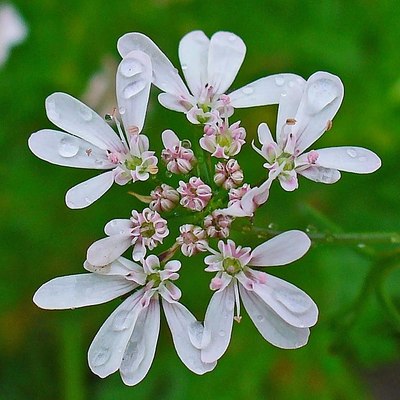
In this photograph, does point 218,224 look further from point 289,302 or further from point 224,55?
point 224,55

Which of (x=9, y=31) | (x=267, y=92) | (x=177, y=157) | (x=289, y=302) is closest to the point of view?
(x=289, y=302)

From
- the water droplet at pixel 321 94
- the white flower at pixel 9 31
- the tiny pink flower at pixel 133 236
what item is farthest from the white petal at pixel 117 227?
the white flower at pixel 9 31

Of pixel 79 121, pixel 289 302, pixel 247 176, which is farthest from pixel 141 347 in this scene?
pixel 247 176

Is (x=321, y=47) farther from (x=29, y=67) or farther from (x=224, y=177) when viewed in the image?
(x=224, y=177)

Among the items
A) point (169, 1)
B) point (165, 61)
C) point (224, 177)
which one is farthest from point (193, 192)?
point (169, 1)

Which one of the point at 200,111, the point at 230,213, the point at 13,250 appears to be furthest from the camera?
the point at 13,250

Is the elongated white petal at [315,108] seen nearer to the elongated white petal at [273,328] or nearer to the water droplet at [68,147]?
the elongated white petal at [273,328]
